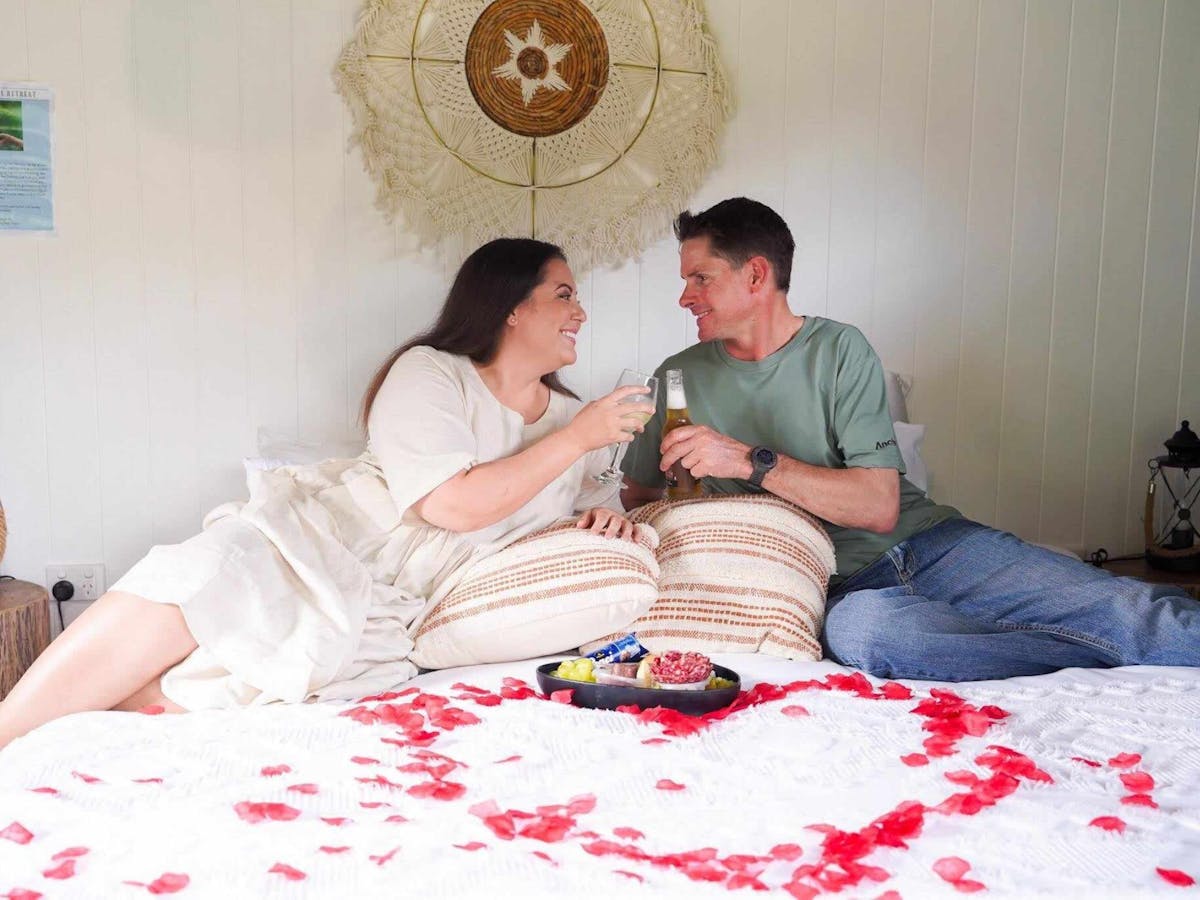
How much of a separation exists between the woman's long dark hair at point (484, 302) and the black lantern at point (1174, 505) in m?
1.82

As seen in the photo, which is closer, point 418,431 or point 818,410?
point 418,431

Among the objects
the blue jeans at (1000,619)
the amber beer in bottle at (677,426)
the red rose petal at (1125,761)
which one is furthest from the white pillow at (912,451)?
the red rose petal at (1125,761)

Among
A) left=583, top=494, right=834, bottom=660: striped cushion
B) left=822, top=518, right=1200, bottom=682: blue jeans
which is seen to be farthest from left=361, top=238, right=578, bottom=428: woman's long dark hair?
left=822, top=518, right=1200, bottom=682: blue jeans

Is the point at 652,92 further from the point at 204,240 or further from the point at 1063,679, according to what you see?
the point at 1063,679

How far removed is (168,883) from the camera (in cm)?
115

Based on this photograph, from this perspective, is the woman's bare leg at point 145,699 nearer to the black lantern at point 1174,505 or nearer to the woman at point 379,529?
the woman at point 379,529

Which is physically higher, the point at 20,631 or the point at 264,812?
the point at 264,812

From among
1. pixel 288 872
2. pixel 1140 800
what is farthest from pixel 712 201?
pixel 288 872

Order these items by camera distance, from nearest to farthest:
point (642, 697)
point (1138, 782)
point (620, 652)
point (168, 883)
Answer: point (168, 883)
point (1138, 782)
point (642, 697)
point (620, 652)

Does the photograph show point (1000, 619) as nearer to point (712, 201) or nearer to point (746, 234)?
point (746, 234)

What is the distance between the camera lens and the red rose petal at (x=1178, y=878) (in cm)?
118

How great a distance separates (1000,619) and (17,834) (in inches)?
66.6

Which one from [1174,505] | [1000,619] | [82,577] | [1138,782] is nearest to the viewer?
[1138,782]

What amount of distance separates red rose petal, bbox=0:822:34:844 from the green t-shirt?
5.11 ft
